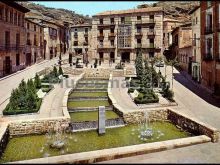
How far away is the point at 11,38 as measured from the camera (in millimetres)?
38500

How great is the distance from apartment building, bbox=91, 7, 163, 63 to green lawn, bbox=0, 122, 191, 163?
40.7 meters

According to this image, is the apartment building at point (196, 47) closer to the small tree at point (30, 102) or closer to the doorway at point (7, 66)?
the small tree at point (30, 102)

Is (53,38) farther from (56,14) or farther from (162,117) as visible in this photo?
(162,117)

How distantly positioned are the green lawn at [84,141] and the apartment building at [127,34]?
4071 centimetres

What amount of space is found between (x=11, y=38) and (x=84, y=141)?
2698cm

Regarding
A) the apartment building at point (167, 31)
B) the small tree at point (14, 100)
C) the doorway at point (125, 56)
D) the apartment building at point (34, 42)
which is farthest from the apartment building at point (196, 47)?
the apartment building at point (34, 42)

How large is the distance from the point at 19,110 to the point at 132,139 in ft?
28.8

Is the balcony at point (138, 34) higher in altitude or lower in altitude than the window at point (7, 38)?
higher

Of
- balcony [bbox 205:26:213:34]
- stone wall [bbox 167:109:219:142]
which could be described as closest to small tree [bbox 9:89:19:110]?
stone wall [bbox 167:109:219:142]

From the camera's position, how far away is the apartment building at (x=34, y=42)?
156 ft

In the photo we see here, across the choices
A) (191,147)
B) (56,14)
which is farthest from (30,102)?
(56,14)

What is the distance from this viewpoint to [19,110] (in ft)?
66.3

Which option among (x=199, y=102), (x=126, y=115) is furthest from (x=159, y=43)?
(x=126, y=115)

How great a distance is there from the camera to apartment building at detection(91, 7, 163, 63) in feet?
188
